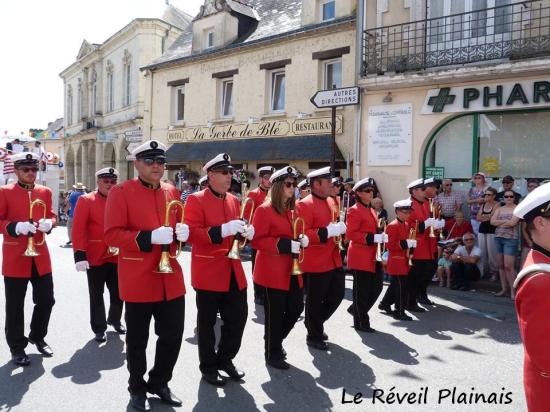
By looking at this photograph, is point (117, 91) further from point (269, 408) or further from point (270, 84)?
point (269, 408)

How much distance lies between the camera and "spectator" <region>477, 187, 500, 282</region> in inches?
367

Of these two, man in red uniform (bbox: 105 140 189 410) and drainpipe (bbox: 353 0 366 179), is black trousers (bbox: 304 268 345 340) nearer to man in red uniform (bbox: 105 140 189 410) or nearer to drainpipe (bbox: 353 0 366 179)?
man in red uniform (bbox: 105 140 189 410)

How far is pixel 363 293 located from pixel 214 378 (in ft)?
7.91

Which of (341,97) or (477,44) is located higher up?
(477,44)

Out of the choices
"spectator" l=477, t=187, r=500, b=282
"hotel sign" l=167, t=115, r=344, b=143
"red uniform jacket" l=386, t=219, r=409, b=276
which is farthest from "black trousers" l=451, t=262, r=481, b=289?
"hotel sign" l=167, t=115, r=344, b=143

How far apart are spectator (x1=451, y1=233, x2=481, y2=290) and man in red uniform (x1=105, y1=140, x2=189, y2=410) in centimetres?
661

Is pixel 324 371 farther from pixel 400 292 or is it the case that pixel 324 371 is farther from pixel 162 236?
pixel 400 292

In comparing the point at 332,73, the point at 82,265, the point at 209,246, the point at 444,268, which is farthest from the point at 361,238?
the point at 332,73

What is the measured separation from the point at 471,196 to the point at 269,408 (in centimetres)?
761

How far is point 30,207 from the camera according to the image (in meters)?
5.39

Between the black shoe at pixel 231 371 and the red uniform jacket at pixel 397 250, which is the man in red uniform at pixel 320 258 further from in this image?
the red uniform jacket at pixel 397 250

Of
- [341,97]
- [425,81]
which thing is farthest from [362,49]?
[341,97]

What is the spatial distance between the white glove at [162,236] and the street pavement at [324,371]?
1372 millimetres

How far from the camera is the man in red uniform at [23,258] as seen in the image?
16.8 feet
